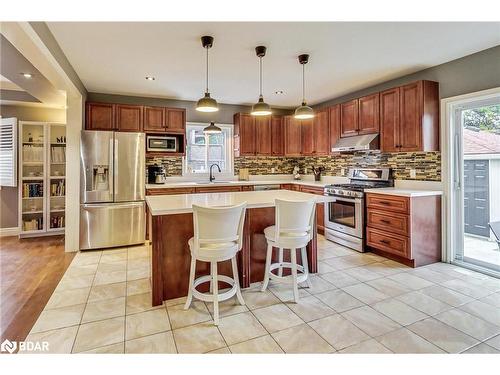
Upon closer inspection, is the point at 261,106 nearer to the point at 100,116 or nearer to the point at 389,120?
the point at 389,120

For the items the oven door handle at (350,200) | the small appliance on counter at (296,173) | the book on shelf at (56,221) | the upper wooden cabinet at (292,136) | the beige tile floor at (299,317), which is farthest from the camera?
the small appliance on counter at (296,173)

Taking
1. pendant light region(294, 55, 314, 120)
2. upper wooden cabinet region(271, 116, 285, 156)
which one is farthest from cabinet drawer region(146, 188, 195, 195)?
pendant light region(294, 55, 314, 120)

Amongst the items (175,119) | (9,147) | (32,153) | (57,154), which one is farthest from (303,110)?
(9,147)

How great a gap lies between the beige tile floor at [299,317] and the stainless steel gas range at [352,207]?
89 cm

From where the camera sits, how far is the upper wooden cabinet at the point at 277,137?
5867 millimetres

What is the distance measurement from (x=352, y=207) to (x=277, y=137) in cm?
239

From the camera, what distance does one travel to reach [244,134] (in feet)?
18.4

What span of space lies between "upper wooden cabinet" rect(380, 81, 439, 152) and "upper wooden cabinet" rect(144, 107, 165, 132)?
11.6ft

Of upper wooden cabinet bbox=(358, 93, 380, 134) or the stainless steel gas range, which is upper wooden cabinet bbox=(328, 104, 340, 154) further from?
the stainless steel gas range

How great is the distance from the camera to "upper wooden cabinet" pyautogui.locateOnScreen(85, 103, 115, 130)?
450 centimetres

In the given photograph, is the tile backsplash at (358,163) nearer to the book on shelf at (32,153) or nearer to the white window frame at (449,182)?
the white window frame at (449,182)

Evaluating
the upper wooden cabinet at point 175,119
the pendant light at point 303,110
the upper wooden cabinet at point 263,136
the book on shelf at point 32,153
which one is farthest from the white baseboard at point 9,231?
the pendant light at point 303,110
